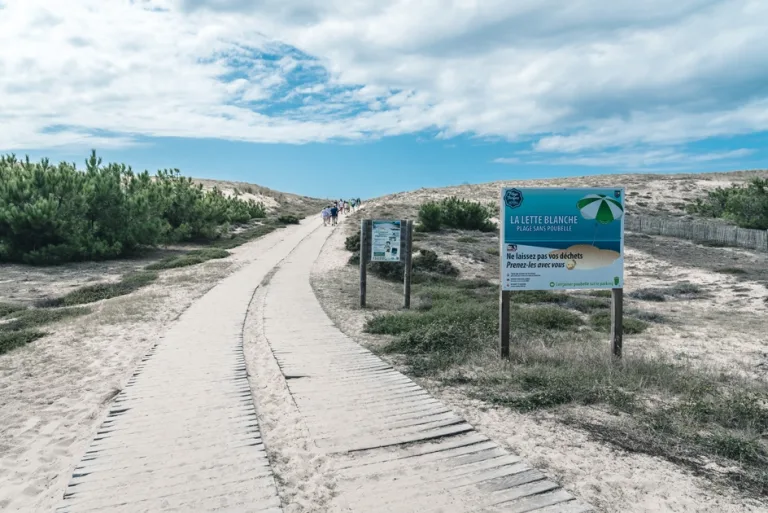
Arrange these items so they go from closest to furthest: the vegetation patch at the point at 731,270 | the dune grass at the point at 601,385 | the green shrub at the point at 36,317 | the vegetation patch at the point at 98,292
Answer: the dune grass at the point at 601,385
the green shrub at the point at 36,317
the vegetation patch at the point at 98,292
the vegetation patch at the point at 731,270

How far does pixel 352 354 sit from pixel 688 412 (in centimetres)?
431

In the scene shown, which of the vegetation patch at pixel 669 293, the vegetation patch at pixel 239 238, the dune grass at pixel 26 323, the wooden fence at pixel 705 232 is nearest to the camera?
the dune grass at pixel 26 323

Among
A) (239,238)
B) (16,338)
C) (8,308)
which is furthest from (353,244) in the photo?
(16,338)

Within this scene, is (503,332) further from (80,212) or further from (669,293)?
(80,212)

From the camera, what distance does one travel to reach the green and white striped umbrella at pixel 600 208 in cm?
756

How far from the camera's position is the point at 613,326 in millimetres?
7707

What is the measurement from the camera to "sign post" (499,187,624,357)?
24.5 ft

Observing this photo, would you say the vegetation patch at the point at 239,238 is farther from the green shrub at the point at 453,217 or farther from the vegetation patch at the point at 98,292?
the vegetation patch at the point at 98,292

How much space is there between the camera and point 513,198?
7383 mm

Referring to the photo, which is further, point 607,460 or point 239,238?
point 239,238

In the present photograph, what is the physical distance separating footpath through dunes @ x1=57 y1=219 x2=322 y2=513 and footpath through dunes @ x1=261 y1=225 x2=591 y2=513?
1.93 ft

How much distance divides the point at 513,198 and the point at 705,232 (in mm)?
29740

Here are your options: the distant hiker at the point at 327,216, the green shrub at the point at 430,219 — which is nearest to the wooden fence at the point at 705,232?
the green shrub at the point at 430,219

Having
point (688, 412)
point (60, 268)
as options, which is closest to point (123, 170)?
point (60, 268)
